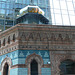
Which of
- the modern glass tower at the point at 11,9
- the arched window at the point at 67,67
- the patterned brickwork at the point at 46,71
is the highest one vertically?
the modern glass tower at the point at 11,9

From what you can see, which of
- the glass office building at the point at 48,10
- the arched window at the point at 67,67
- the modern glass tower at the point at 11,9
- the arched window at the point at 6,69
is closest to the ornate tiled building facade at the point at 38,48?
the arched window at the point at 6,69

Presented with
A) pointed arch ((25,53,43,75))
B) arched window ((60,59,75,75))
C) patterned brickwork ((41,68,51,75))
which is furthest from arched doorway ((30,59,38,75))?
arched window ((60,59,75,75))

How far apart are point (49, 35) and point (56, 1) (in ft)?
92.7

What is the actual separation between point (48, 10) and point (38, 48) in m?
25.6

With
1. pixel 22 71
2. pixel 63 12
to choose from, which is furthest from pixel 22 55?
pixel 63 12

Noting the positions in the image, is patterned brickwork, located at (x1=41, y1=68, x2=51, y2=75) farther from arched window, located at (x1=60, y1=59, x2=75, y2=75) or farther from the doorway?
arched window, located at (x1=60, y1=59, x2=75, y2=75)

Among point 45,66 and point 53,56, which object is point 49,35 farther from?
Result: point 45,66

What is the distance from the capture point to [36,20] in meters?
18.1

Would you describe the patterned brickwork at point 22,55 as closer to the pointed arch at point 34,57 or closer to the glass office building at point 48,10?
the pointed arch at point 34,57

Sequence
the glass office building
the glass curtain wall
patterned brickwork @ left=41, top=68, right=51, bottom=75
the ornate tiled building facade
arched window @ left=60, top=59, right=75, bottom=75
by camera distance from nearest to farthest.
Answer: patterned brickwork @ left=41, top=68, right=51, bottom=75 → the ornate tiled building facade → arched window @ left=60, top=59, right=75, bottom=75 → the glass office building → the glass curtain wall

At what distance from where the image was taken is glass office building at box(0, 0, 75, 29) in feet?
105

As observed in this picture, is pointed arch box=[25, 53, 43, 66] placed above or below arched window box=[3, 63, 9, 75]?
above

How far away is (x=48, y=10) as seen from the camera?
116 ft

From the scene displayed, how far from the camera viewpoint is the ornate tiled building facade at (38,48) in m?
10.8
